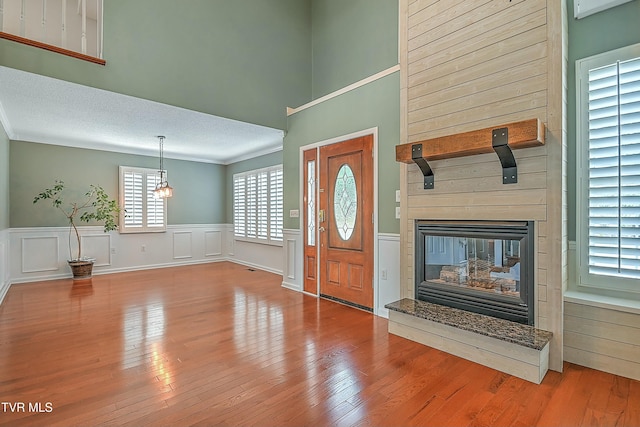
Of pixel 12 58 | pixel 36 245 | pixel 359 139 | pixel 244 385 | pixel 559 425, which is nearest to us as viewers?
pixel 559 425

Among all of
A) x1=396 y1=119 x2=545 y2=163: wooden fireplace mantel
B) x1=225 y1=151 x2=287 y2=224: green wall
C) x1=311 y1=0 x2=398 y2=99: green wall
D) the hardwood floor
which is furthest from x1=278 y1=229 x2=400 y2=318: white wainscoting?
x1=225 y1=151 x2=287 y2=224: green wall

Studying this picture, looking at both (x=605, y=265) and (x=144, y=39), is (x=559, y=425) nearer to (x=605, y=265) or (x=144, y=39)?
(x=605, y=265)

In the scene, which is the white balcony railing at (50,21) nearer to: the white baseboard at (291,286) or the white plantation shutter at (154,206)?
the white plantation shutter at (154,206)

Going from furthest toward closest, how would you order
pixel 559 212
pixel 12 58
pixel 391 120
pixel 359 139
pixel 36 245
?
pixel 36 245 → pixel 359 139 → pixel 391 120 → pixel 12 58 → pixel 559 212

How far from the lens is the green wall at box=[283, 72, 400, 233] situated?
3.60 meters

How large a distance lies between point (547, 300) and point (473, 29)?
2388 millimetres

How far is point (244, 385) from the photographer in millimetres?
2172

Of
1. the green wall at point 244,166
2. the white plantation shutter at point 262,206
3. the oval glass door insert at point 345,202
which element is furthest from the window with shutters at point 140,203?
the oval glass door insert at point 345,202

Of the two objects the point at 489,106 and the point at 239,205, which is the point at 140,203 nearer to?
the point at 239,205

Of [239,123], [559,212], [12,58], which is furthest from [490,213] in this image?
[12,58]

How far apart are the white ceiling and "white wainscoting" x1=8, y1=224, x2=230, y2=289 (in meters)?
1.70

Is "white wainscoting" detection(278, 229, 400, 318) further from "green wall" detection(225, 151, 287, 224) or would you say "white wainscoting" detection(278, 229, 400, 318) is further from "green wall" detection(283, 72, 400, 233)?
"green wall" detection(225, 151, 287, 224)

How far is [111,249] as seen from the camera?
637 cm

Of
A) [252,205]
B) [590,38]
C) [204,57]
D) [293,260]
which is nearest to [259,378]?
[293,260]
